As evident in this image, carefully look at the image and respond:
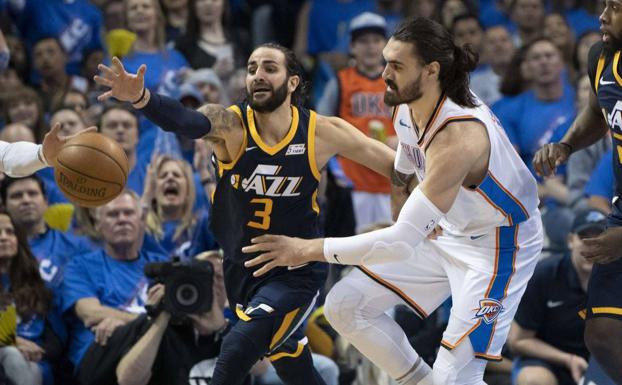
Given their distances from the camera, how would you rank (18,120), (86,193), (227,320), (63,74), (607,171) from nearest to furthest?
(86,193), (227,320), (607,171), (18,120), (63,74)

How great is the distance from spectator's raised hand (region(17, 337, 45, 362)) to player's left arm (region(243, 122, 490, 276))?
240 cm

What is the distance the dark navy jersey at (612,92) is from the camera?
5.79 metres

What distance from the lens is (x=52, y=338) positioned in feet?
25.2

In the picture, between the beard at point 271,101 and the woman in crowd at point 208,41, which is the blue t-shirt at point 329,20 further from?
the beard at point 271,101

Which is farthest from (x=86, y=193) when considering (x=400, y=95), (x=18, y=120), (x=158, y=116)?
(x=18, y=120)

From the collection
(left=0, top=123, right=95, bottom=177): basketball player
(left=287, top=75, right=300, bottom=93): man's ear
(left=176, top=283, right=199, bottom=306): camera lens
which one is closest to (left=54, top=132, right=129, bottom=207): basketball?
(left=0, top=123, right=95, bottom=177): basketball player

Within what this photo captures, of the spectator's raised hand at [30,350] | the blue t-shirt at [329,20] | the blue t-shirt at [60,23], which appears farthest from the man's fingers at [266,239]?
the blue t-shirt at [329,20]

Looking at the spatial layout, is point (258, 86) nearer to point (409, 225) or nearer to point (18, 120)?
point (409, 225)

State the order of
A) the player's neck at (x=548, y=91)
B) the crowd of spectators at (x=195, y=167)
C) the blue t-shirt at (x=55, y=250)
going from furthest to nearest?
the player's neck at (x=548, y=91) → the blue t-shirt at (x=55, y=250) → the crowd of spectators at (x=195, y=167)

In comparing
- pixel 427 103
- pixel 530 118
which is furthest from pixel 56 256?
pixel 530 118

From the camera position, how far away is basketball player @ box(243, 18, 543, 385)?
5566 mm

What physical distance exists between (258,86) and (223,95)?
3.82 meters

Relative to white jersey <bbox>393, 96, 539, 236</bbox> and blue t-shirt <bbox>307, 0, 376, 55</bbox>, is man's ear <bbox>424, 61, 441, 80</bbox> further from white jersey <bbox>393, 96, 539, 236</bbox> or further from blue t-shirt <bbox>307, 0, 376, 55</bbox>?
blue t-shirt <bbox>307, 0, 376, 55</bbox>

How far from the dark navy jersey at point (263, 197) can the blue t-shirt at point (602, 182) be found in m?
3.08
